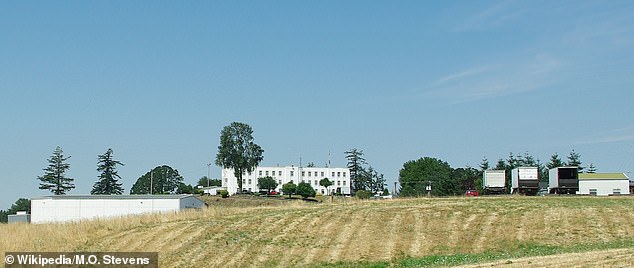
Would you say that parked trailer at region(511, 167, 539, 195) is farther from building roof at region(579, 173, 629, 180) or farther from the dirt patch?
the dirt patch

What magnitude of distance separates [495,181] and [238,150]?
8698 cm

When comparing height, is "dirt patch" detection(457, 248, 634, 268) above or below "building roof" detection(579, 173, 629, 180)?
below

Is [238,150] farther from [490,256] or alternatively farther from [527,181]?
[490,256]

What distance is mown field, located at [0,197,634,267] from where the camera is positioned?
4047cm

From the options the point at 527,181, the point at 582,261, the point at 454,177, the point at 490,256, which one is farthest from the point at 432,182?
the point at 582,261

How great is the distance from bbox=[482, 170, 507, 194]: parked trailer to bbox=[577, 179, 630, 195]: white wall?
26.0 m

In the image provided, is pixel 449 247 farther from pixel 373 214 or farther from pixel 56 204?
pixel 56 204

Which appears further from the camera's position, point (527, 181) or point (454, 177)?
point (454, 177)

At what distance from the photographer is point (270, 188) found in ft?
620

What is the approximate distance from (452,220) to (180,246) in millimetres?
17460

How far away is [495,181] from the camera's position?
8831 cm

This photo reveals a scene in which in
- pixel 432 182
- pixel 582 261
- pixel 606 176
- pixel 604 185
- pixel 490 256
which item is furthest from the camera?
pixel 432 182

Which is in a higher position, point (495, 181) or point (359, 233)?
point (495, 181)

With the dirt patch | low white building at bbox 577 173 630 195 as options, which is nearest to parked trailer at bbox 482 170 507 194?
low white building at bbox 577 173 630 195
